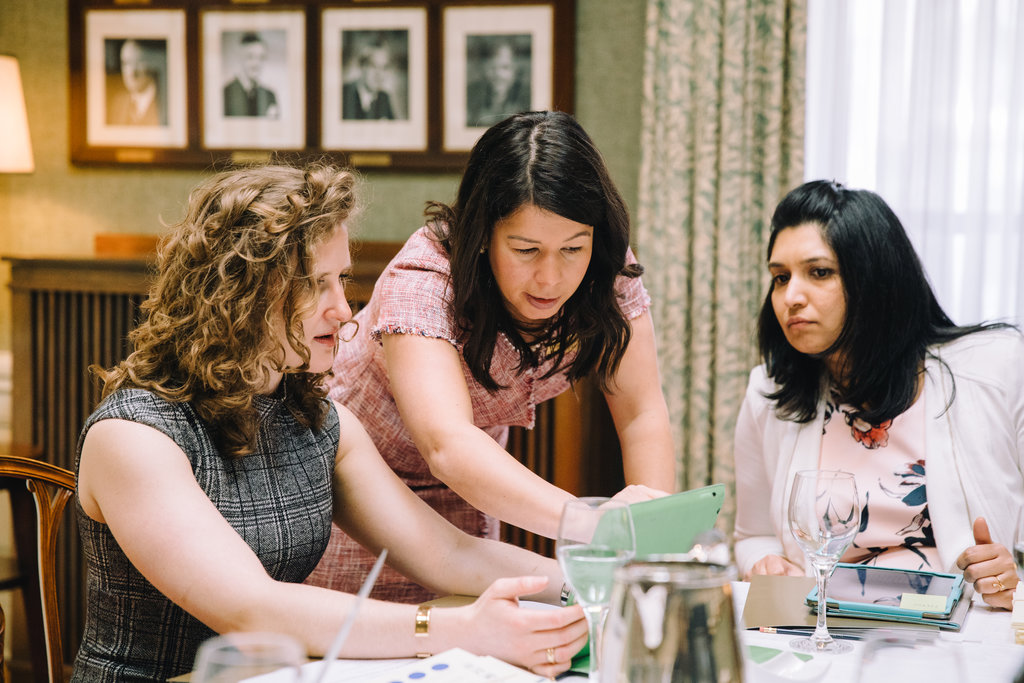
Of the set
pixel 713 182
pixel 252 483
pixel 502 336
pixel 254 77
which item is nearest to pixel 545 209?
pixel 502 336

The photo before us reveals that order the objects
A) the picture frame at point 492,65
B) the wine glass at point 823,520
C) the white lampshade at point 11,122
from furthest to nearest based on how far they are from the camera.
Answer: the picture frame at point 492,65
the white lampshade at point 11,122
the wine glass at point 823,520

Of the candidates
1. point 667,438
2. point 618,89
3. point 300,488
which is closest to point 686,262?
point 618,89

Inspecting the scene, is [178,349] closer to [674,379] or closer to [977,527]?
[977,527]

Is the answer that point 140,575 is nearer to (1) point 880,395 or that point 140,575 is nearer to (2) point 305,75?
(1) point 880,395

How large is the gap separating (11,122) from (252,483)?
2.34 m

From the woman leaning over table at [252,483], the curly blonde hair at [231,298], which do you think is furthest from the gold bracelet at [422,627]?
the curly blonde hair at [231,298]

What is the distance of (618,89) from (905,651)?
2.89m

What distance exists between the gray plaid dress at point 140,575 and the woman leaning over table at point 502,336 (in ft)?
0.81

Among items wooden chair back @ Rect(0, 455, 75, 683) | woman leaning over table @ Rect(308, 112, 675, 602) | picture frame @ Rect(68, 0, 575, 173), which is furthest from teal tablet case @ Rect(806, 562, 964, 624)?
picture frame @ Rect(68, 0, 575, 173)

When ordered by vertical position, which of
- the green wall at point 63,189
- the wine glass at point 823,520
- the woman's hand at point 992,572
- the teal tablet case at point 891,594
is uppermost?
the green wall at point 63,189

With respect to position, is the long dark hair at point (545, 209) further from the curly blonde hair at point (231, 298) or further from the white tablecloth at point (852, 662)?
the white tablecloth at point (852, 662)

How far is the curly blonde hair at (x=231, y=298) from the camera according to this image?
52.2 inches

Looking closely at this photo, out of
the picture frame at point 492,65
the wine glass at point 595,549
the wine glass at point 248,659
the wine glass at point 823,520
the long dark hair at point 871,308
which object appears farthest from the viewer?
the picture frame at point 492,65

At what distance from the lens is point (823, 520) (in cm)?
120
